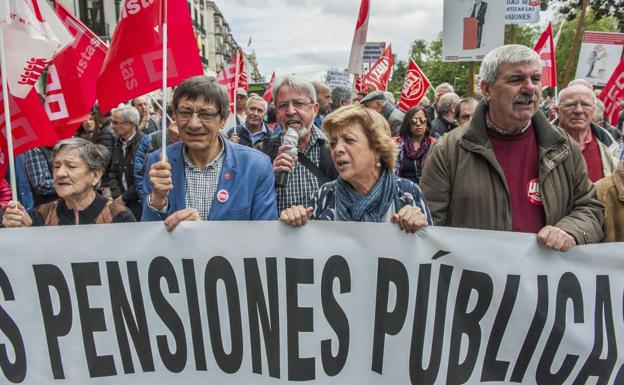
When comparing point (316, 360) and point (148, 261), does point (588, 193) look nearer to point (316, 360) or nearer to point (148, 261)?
point (316, 360)

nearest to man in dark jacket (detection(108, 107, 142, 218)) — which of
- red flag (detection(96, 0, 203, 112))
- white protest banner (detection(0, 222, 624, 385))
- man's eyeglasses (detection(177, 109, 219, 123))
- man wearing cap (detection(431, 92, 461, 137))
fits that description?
red flag (detection(96, 0, 203, 112))

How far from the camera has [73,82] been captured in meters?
4.17

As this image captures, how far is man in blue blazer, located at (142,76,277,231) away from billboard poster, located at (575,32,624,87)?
871cm

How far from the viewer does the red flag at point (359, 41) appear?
18.1 feet

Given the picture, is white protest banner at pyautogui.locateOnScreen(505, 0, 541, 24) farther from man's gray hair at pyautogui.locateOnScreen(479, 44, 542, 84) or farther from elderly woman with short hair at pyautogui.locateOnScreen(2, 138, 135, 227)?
elderly woman with short hair at pyautogui.locateOnScreen(2, 138, 135, 227)

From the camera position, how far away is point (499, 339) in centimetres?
259

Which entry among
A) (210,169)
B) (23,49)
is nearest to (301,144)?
(210,169)

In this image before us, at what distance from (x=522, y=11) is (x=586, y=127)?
606cm

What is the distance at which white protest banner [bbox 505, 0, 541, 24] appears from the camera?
368 inches

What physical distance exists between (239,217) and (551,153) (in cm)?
158

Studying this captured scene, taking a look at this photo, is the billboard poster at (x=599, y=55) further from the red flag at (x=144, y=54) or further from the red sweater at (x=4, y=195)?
the red sweater at (x=4, y=195)

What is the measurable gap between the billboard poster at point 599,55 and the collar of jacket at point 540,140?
7.99m

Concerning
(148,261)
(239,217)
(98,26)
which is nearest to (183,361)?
(148,261)

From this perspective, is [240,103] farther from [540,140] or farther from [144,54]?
[540,140]
